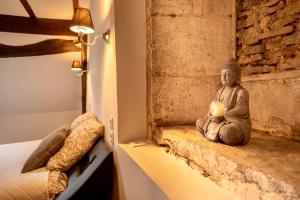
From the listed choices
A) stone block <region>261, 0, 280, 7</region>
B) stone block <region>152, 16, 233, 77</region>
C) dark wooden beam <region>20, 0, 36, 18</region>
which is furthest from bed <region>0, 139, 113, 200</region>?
dark wooden beam <region>20, 0, 36, 18</region>

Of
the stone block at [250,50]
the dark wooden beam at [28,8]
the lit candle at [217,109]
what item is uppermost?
the dark wooden beam at [28,8]

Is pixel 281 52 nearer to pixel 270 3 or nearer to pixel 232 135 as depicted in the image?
pixel 270 3

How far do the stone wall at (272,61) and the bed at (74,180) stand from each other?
39.3 inches

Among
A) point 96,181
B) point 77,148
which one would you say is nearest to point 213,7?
point 96,181

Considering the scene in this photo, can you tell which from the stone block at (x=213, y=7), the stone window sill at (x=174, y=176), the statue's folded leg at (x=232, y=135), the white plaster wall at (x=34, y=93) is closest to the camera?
the stone window sill at (x=174, y=176)

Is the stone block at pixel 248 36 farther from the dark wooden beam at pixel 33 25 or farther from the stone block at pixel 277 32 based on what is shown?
the dark wooden beam at pixel 33 25

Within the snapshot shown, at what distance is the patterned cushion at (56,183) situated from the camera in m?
1.67

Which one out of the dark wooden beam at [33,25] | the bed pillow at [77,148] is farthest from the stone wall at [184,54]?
the dark wooden beam at [33,25]

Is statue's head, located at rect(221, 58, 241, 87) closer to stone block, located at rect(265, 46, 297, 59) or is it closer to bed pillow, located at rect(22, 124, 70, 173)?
stone block, located at rect(265, 46, 297, 59)

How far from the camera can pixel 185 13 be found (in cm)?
145

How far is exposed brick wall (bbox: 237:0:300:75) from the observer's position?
1.16 meters

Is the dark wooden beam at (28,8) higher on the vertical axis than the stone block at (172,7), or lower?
higher

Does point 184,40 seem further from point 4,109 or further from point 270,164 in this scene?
point 4,109

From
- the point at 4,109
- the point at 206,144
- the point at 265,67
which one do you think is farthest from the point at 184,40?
the point at 4,109
